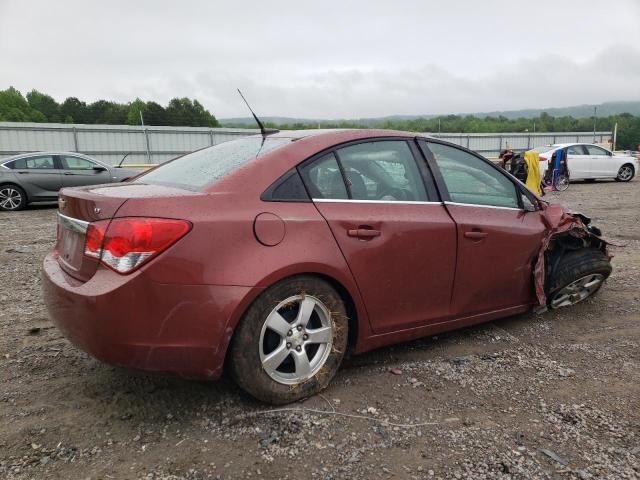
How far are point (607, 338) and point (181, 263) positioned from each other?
10.3 feet

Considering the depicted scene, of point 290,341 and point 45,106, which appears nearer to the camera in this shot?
point 290,341

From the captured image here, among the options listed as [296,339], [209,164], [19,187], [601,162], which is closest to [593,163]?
[601,162]

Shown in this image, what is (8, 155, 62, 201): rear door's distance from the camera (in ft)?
39.3

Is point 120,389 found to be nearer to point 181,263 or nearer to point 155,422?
point 155,422

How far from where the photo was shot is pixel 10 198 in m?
11.9

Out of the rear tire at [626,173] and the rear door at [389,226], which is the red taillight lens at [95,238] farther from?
the rear tire at [626,173]

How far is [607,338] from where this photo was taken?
389cm

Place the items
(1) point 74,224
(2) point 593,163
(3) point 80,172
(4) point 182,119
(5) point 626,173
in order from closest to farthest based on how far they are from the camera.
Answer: (1) point 74,224, (3) point 80,172, (2) point 593,163, (5) point 626,173, (4) point 182,119

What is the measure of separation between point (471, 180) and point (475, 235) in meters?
0.46

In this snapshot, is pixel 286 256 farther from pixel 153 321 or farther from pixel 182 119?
pixel 182 119

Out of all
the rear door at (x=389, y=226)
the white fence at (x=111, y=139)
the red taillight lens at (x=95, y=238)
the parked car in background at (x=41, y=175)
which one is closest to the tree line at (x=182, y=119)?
the white fence at (x=111, y=139)

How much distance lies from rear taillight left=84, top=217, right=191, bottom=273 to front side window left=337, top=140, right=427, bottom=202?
1089 mm

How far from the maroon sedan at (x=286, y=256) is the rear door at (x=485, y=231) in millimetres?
12

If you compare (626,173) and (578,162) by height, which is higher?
(578,162)
